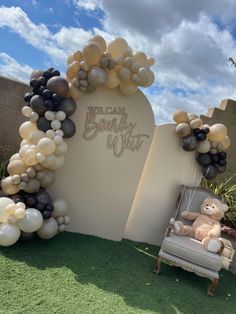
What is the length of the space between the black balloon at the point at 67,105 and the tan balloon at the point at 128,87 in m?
0.59

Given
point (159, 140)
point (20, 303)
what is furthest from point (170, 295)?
point (159, 140)

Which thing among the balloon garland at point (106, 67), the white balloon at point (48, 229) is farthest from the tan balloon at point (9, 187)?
the balloon garland at point (106, 67)

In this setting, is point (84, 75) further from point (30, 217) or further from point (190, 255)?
point (190, 255)

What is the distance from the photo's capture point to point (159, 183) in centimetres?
403

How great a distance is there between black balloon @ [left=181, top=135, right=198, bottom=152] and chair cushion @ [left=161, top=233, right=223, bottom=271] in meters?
1.14

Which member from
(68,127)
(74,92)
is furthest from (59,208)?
(74,92)

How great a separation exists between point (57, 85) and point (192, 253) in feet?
7.55

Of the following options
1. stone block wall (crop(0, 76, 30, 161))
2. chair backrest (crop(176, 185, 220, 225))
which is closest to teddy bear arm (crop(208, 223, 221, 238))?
chair backrest (crop(176, 185, 220, 225))

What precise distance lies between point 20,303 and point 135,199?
2.02m

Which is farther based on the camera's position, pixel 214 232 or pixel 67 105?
pixel 214 232

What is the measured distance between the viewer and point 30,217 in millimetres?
3107

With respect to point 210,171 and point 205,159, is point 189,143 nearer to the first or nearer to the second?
point 205,159

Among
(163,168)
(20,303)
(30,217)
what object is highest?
(163,168)

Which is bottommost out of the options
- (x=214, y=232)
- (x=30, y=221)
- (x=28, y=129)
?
(x=30, y=221)
